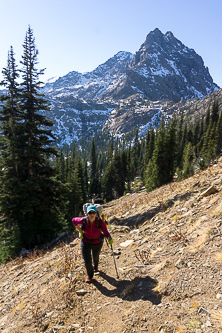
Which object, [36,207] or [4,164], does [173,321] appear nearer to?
[36,207]

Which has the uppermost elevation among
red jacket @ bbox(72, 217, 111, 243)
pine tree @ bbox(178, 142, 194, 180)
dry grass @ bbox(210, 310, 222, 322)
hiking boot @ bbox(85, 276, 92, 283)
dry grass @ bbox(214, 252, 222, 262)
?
pine tree @ bbox(178, 142, 194, 180)

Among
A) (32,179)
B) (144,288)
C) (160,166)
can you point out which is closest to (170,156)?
(160,166)

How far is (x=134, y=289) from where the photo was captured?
162 inches

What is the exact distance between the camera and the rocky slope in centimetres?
298

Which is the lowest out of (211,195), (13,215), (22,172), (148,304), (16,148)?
(148,304)

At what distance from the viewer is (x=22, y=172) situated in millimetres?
12539

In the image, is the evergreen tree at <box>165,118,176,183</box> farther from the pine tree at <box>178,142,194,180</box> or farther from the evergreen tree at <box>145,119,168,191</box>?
the pine tree at <box>178,142,194,180</box>

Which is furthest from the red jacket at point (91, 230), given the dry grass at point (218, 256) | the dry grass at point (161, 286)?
the dry grass at point (218, 256)

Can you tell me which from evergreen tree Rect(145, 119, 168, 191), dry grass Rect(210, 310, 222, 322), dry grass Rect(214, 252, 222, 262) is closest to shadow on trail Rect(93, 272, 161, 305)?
dry grass Rect(210, 310, 222, 322)

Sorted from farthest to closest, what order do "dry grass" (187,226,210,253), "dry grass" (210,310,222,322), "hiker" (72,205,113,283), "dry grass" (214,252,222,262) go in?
"hiker" (72,205,113,283)
"dry grass" (187,226,210,253)
"dry grass" (214,252,222,262)
"dry grass" (210,310,222,322)

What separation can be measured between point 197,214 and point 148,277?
252 centimetres

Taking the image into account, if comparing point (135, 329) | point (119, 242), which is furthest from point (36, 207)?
point (135, 329)

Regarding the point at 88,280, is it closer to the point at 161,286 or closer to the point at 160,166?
the point at 161,286

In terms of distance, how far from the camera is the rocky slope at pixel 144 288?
9.77 feet
